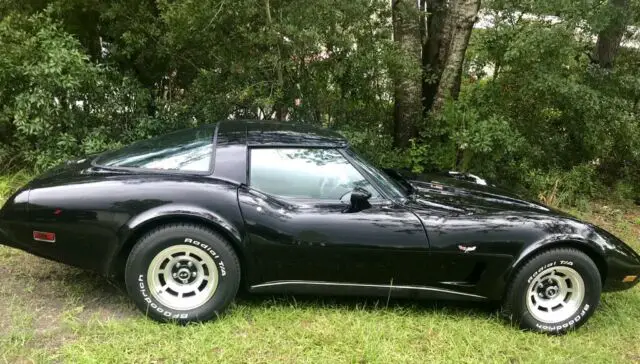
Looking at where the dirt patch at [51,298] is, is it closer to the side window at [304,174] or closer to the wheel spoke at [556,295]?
the side window at [304,174]

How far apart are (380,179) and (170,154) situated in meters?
1.49

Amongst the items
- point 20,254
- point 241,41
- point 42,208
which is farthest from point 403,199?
point 241,41

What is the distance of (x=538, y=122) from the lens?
715cm

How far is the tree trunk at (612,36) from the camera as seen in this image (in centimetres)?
690

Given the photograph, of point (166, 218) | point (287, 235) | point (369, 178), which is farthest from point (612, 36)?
point (166, 218)

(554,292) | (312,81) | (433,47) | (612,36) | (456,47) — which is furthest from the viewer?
(433,47)

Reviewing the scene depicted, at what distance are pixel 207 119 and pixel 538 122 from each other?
4417mm

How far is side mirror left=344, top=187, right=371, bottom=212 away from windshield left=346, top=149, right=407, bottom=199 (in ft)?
0.73

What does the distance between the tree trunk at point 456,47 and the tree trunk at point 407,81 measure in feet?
1.04

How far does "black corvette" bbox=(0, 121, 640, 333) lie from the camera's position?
3.35 meters

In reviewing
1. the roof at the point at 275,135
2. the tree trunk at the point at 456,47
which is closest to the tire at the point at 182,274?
the roof at the point at 275,135

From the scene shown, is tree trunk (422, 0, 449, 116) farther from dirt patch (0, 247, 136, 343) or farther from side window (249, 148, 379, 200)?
dirt patch (0, 247, 136, 343)

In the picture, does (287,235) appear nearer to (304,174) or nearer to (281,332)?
(304,174)

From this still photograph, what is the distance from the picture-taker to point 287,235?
341 centimetres
